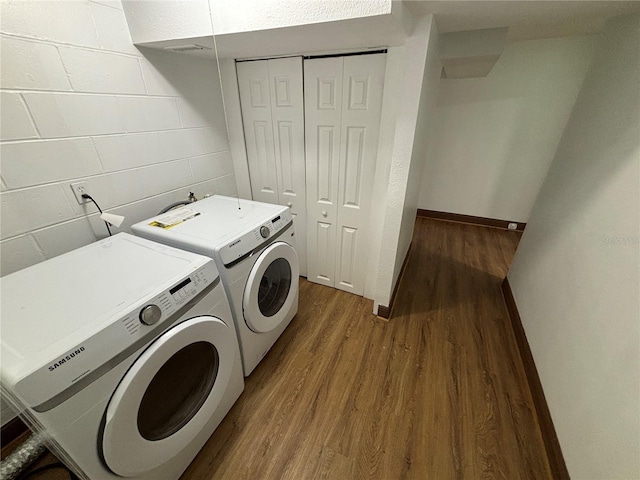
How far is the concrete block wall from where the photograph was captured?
40.4 inches

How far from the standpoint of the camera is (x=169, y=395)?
99 cm

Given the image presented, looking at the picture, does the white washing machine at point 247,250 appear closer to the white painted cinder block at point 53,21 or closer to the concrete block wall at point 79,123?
the concrete block wall at point 79,123

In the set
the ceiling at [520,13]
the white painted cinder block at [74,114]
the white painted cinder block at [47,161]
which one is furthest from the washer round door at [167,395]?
the ceiling at [520,13]

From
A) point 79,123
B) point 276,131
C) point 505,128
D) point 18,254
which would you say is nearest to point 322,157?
point 276,131

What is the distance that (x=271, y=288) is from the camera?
5.26 feet

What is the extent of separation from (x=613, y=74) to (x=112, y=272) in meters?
2.45

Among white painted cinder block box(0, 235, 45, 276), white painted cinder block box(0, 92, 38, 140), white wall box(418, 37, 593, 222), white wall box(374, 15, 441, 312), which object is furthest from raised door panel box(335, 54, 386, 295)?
white wall box(418, 37, 593, 222)

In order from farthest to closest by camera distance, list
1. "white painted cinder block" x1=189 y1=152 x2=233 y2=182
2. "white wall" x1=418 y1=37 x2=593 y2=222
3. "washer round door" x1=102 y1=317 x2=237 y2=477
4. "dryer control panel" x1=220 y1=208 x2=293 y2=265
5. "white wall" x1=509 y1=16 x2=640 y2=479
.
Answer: "white wall" x1=418 y1=37 x2=593 y2=222 < "white painted cinder block" x1=189 y1=152 x2=233 y2=182 < "dryer control panel" x1=220 y1=208 x2=293 y2=265 < "white wall" x1=509 y1=16 x2=640 y2=479 < "washer round door" x1=102 y1=317 x2=237 y2=477

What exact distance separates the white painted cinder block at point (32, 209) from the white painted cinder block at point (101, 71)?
1.62 feet

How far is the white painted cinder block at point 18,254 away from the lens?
3.48 feet

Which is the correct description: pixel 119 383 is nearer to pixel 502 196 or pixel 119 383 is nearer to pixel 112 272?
pixel 112 272

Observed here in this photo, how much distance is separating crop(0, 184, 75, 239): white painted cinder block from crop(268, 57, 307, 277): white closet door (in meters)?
1.25

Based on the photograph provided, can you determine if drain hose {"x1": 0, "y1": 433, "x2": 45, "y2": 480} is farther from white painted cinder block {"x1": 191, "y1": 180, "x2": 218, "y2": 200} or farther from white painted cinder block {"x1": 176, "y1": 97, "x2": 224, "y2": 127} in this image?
white painted cinder block {"x1": 176, "y1": 97, "x2": 224, "y2": 127}

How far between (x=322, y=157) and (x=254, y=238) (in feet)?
2.84
